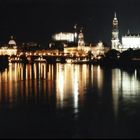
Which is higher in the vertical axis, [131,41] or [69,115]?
[131,41]

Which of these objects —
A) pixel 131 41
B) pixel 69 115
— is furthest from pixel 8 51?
pixel 69 115

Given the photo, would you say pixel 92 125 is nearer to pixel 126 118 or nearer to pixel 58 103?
pixel 126 118

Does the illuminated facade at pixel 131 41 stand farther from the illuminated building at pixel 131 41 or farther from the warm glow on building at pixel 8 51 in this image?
the warm glow on building at pixel 8 51

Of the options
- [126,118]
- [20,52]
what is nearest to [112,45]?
[20,52]

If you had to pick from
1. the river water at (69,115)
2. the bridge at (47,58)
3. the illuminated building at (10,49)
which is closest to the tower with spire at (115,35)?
the bridge at (47,58)

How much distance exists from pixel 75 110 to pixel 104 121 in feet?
7.23

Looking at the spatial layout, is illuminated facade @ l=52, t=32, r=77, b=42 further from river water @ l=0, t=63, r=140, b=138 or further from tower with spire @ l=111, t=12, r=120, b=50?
river water @ l=0, t=63, r=140, b=138

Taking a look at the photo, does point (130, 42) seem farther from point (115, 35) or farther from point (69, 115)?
point (69, 115)

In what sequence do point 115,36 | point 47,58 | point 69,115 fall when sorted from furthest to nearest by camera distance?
point 115,36 < point 47,58 < point 69,115

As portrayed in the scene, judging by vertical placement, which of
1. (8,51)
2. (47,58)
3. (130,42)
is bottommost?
(47,58)

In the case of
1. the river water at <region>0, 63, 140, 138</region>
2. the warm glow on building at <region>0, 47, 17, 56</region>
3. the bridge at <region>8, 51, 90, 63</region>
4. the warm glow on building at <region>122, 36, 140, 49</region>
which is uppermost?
the warm glow on building at <region>122, 36, 140, 49</region>

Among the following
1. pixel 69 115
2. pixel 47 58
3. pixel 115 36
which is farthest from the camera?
pixel 115 36

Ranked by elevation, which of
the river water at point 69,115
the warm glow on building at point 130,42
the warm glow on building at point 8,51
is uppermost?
the warm glow on building at point 130,42


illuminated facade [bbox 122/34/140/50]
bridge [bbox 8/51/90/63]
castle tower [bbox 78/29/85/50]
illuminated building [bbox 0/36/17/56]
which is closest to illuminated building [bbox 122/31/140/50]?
illuminated facade [bbox 122/34/140/50]
